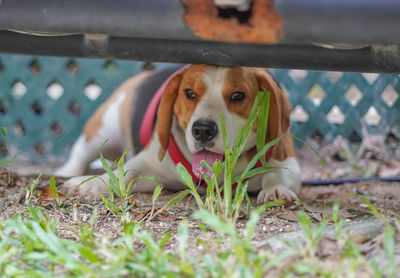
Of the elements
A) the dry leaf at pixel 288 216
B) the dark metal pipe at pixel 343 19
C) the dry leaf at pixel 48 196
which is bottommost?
the dry leaf at pixel 48 196

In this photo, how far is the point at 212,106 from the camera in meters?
1.86

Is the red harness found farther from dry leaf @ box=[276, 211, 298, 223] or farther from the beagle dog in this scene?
dry leaf @ box=[276, 211, 298, 223]

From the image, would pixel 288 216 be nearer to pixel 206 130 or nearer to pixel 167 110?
pixel 206 130

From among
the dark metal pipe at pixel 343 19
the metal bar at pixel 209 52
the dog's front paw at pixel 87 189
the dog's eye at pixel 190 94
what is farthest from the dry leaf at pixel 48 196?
the dark metal pipe at pixel 343 19

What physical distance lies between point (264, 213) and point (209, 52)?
1.71 feet

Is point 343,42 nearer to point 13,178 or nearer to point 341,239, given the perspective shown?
point 341,239

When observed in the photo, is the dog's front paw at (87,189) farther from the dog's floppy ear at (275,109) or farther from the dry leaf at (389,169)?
the dry leaf at (389,169)

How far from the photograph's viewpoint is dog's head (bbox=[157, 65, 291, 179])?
71.4 inches

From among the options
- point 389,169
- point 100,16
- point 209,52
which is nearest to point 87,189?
point 209,52

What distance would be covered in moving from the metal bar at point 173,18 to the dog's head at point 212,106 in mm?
642

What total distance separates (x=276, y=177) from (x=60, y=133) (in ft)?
6.74

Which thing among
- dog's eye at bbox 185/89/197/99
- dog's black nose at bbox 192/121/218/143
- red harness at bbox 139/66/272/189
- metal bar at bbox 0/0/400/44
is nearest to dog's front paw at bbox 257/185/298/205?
red harness at bbox 139/66/272/189

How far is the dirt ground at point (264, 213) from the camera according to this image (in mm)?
1271

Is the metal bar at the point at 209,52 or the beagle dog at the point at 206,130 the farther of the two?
the beagle dog at the point at 206,130
